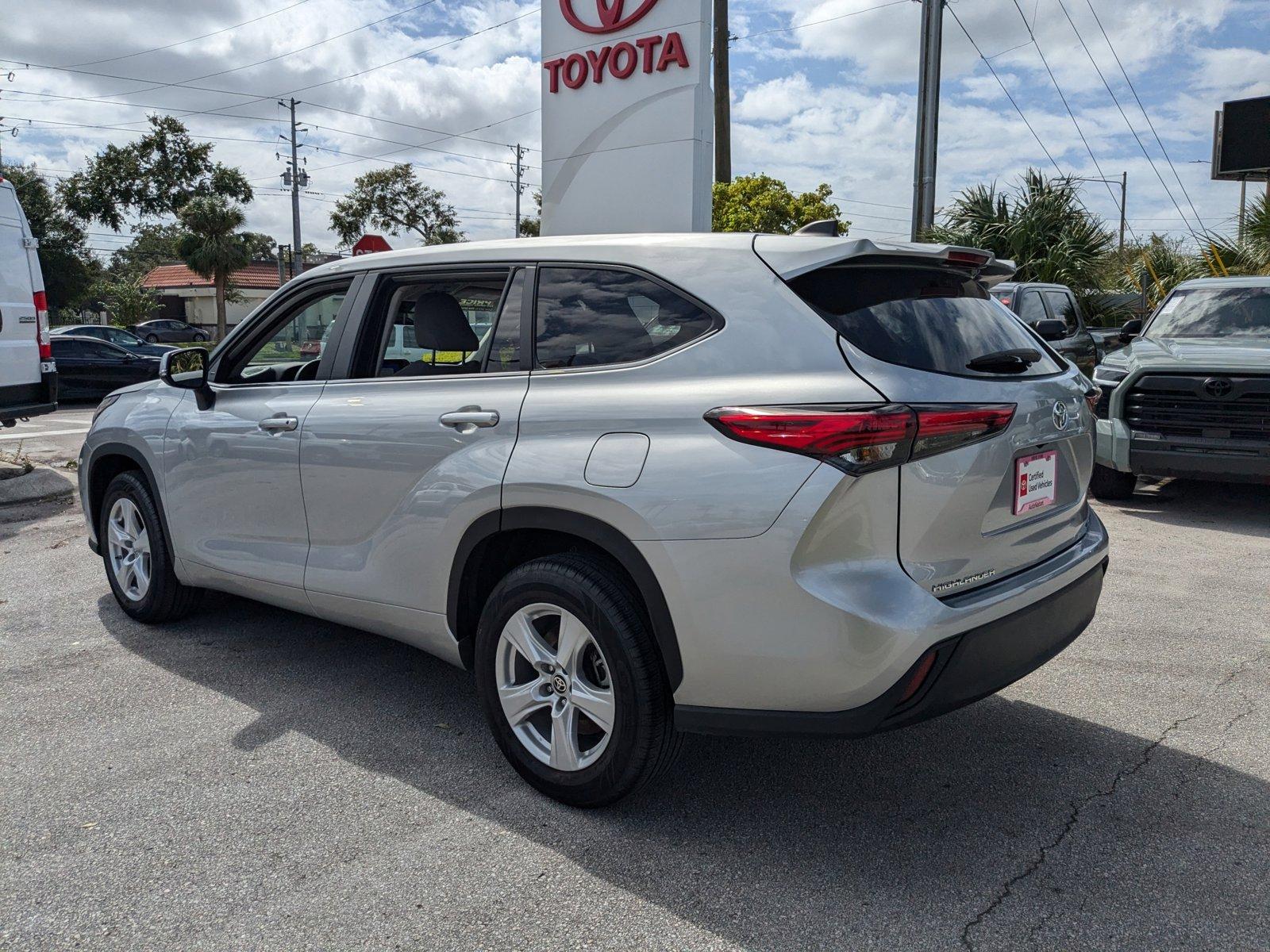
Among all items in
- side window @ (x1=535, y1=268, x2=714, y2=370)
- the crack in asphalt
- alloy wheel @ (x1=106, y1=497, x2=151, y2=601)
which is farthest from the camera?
alloy wheel @ (x1=106, y1=497, x2=151, y2=601)

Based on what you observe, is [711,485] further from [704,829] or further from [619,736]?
[704,829]

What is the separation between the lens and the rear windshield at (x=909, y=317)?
9.21 ft

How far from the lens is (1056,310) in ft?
42.7

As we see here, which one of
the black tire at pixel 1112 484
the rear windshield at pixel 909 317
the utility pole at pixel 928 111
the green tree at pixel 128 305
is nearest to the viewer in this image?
the rear windshield at pixel 909 317

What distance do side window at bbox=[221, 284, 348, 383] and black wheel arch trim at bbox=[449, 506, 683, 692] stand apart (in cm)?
138

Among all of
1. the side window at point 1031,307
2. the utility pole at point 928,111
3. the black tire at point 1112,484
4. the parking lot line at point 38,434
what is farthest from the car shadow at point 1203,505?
the parking lot line at point 38,434

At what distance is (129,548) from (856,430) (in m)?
3.88

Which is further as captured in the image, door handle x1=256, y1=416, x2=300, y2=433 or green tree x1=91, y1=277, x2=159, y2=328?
green tree x1=91, y1=277, x2=159, y2=328

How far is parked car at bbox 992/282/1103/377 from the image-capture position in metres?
12.3

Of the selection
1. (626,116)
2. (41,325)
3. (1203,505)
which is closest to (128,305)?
(41,325)

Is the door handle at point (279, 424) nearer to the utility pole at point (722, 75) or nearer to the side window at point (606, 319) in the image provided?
the side window at point (606, 319)

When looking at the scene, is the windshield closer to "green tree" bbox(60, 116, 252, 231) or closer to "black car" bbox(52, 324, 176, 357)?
"black car" bbox(52, 324, 176, 357)

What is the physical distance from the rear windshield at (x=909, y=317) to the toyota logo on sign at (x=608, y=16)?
841 centimetres

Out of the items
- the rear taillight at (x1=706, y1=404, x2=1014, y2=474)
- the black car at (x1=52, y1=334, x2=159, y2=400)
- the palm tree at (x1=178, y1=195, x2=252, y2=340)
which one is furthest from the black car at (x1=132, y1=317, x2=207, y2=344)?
the rear taillight at (x1=706, y1=404, x2=1014, y2=474)
